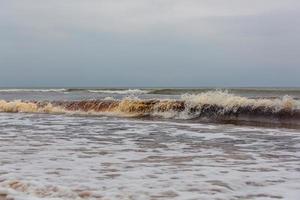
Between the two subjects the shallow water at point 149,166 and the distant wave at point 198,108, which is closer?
the shallow water at point 149,166

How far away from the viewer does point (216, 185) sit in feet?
17.5

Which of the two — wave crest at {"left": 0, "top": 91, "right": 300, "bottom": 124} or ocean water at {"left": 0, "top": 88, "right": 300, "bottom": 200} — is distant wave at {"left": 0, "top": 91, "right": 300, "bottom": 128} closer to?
wave crest at {"left": 0, "top": 91, "right": 300, "bottom": 124}

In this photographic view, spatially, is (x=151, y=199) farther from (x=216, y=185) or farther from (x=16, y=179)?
(x=16, y=179)

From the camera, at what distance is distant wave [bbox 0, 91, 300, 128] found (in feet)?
52.0

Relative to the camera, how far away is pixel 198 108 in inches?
719

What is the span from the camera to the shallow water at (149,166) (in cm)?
505

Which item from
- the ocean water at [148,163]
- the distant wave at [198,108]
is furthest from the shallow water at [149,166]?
the distant wave at [198,108]

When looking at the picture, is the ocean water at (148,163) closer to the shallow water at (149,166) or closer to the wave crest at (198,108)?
the shallow water at (149,166)

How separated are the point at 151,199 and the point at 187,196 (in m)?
0.40

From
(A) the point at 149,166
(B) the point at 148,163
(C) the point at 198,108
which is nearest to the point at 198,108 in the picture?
(C) the point at 198,108

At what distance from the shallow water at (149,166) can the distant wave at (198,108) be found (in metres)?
5.40

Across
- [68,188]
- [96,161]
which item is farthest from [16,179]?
[96,161]

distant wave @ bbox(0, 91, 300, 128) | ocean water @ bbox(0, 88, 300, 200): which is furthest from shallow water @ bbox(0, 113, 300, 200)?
distant wave @ bbox(0, 91, 300, 128)

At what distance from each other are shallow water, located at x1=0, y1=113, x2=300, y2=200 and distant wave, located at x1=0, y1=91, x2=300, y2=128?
540 cm
